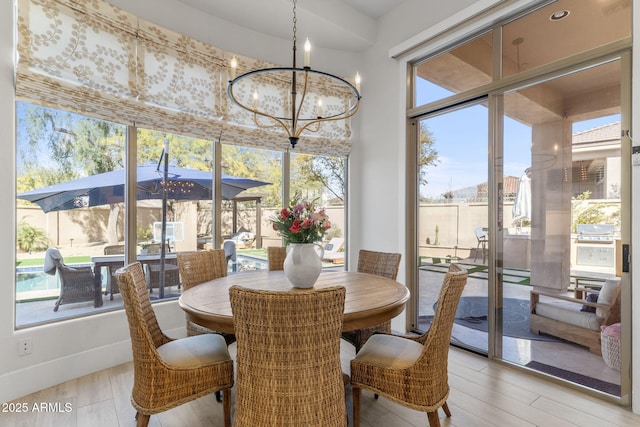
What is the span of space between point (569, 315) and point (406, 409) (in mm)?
1498

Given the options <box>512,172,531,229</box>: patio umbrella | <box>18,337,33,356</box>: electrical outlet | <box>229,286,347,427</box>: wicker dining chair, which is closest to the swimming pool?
<box>18,337,33,356</box>: electrical outlet

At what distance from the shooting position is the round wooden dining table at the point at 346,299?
66.8 inches

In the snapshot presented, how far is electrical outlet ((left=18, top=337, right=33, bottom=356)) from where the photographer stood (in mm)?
2395

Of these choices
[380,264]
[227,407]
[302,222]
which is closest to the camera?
[227,407]

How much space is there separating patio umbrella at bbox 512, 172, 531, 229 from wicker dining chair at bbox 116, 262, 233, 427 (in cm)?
259

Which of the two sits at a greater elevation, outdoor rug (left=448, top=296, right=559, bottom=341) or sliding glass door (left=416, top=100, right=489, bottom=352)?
sliding glass door (left=416, top=100, right=489, bottom=352)

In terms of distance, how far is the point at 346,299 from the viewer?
1970mm

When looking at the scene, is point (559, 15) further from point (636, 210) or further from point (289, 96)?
point (289, 96)

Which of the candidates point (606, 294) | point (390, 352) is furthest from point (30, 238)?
point (606, 294)

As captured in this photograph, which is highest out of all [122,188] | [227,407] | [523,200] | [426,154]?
[426,154]

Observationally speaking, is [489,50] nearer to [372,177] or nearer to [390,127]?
[390,127]

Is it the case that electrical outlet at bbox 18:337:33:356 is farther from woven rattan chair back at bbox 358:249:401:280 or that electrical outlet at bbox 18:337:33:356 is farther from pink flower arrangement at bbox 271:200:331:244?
woven rattan chair back at bbox 358:249:401:280

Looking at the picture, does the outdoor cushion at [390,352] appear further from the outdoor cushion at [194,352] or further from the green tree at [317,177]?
the green tree at [317,177]

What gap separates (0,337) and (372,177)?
3768 millimetres
